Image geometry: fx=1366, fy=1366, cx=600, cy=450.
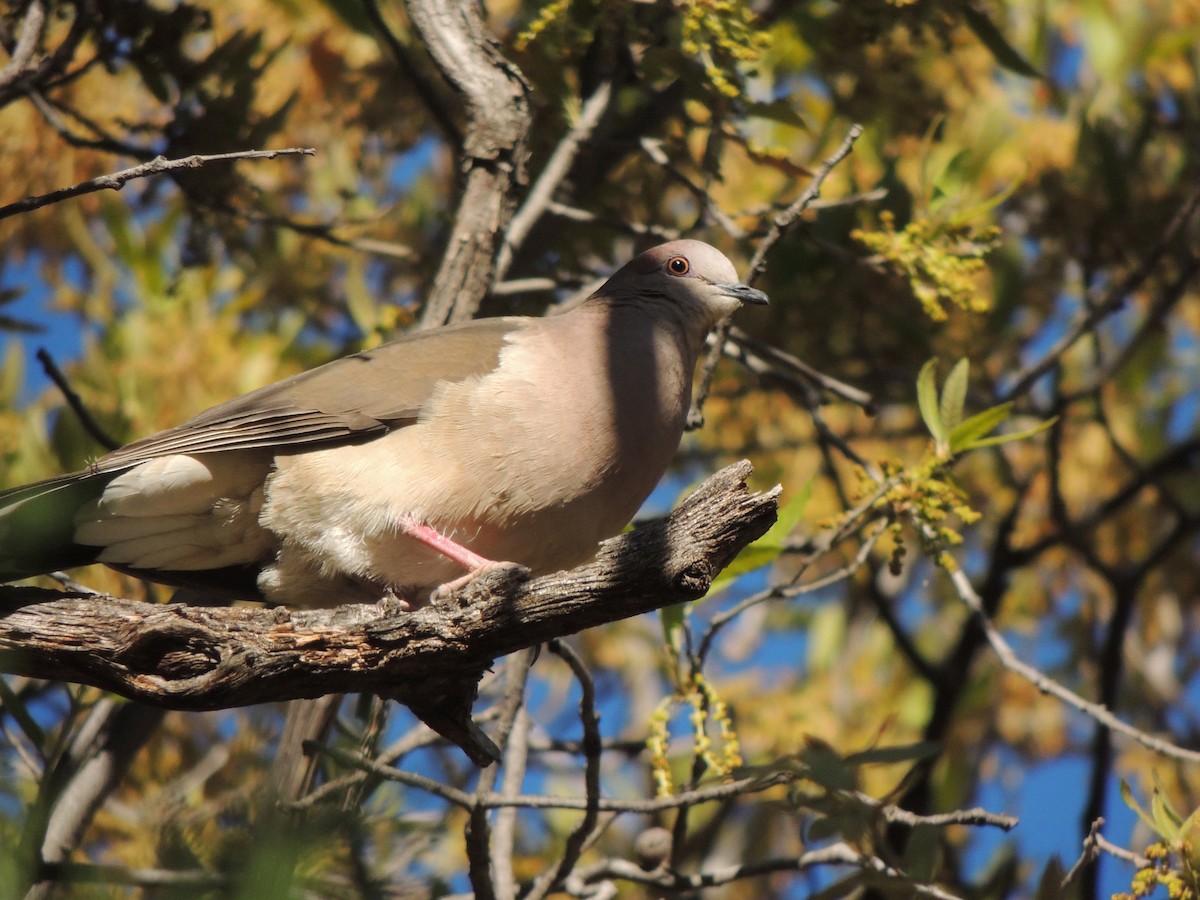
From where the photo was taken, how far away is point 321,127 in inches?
321

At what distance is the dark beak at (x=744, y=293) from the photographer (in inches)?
191

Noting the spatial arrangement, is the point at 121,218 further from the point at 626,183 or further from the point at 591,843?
the point at 591,843

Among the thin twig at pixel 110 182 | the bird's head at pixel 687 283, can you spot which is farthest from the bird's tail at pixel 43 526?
the bird's head at pixel 687 283

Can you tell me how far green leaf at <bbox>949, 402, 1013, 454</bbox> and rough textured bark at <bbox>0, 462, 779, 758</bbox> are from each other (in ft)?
5.27

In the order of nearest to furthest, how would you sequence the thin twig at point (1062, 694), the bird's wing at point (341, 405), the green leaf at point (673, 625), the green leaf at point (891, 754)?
the thin twig at point (1062, 694)
the bird's wing at point (341, 405)
the green leaf at point (891, 754)
the green leaf at point (673, 625)

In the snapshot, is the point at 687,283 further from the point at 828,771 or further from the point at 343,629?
the point at 343,629

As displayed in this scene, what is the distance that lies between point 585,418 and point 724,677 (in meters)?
5.30

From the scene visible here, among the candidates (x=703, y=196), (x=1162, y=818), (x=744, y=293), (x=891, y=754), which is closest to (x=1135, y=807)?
(x=1162, y=818)

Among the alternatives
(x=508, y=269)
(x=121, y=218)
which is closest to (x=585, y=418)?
(x=508, y=269)

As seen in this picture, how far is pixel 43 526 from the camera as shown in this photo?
13.8 ft

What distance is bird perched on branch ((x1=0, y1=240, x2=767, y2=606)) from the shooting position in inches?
164

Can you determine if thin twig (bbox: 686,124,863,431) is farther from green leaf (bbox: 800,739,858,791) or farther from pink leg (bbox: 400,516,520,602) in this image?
green leaf (bbox: 800,739,858,791)

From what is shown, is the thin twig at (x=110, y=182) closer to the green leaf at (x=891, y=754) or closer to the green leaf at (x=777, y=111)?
the green leaf at (x=777, y=111)

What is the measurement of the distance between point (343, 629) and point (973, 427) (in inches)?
90.1
